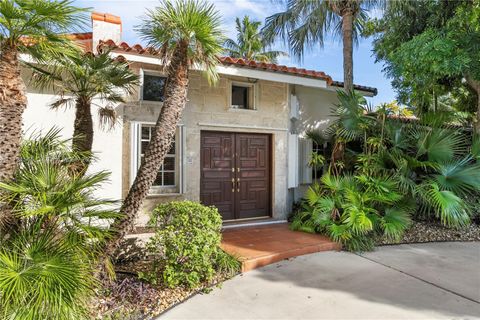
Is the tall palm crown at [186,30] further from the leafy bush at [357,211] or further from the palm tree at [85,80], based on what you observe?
the leafy bush at [357,211]

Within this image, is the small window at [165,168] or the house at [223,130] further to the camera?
the small window at [165,168]

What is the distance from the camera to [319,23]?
1113 cm

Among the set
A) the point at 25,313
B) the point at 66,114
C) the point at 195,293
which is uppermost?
the point at 66,114

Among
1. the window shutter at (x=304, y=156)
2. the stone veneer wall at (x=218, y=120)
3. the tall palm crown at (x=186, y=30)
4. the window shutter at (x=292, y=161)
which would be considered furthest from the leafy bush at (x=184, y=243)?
the window shutter at (x=304, y=156)

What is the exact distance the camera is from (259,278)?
567 centimetres

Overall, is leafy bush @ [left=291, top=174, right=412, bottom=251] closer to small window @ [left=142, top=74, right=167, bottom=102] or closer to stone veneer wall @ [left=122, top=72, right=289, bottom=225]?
stone veneer wall @ [left=122, top=72, right=289, bottom=225]

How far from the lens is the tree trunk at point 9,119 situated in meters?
3.74

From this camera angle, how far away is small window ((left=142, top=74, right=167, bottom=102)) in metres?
8.06

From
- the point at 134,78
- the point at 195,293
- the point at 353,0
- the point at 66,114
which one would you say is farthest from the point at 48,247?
the point at 353,0

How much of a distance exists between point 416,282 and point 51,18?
6786 mm

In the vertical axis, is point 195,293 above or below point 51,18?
below

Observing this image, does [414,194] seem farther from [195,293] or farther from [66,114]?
[66,114]

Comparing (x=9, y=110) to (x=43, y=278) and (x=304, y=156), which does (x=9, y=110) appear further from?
(x=304, y=156)

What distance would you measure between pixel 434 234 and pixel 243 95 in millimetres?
6635
